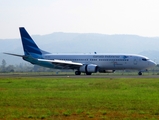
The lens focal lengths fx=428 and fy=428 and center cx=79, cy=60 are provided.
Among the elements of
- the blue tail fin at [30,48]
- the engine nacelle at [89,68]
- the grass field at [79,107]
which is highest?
the blue tail fin at [30,48]

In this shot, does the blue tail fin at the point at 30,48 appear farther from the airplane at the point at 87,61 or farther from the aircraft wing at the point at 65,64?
the aircraft wing at the point at 65,64

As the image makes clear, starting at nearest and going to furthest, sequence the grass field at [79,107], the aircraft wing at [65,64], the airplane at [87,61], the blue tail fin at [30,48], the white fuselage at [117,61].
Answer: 1. the grass field at [79,107]
2. the white fuselage at [117,61]
3. the airplane at [87,61]
4. the aircraft wing at [65,64]
5. the blue tail fin at [30,48]

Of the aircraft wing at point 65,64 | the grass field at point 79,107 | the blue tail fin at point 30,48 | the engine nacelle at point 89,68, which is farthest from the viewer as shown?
the blue tail fin at point 30,48

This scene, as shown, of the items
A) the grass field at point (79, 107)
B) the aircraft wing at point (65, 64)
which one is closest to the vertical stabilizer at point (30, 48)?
the aircraft wing at point (65, 64)

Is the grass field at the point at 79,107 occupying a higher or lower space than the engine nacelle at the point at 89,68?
lower

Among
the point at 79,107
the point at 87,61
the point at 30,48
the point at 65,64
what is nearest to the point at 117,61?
the point at 87,61

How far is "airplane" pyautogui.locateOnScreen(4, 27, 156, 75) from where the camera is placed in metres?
69.4

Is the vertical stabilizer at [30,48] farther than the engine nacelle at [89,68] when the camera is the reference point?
Yes

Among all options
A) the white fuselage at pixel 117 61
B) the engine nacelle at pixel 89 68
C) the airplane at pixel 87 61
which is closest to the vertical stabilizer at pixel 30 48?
the airplane at pixel 87 61

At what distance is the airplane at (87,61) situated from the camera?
6944 centimetres

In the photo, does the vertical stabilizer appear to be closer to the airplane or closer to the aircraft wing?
the airplane

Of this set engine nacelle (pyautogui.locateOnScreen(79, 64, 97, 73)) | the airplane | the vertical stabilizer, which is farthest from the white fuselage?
the vertical stabilizer

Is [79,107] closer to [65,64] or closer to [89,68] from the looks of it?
[89,68]

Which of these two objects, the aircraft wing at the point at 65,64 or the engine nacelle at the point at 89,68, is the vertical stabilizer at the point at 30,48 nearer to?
the aircraft wing at the point at 65,64
